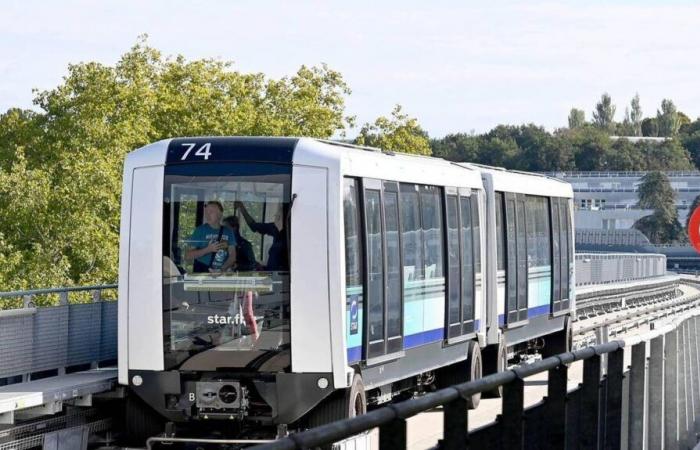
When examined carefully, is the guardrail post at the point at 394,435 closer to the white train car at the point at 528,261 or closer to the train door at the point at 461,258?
the train door at the point at 461,258

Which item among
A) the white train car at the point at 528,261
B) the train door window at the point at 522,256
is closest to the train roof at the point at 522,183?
the white train car at the point at 528,261

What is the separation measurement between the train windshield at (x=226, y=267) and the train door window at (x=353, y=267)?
570mm

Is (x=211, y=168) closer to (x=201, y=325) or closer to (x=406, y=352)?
(x=201, y=325)

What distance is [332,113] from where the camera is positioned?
3246 inches

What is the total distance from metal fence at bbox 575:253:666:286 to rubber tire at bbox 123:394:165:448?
39.5m

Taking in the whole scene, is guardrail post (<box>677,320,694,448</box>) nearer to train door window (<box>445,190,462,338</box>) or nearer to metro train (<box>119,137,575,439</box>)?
metro train (<box>119,137,575,439</box>)

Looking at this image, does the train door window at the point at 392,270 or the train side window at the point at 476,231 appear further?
the train side window at the point at 476,231

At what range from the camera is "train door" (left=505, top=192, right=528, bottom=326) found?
23.8 meters

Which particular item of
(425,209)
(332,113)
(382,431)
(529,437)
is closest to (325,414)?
(425,209)

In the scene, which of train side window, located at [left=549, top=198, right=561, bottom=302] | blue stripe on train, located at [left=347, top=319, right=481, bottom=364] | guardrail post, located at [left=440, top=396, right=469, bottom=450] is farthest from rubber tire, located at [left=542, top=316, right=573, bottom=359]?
guardrail post, located at [left=440, top=396, right=469, bottom=450]

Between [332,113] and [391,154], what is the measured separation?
6484cm

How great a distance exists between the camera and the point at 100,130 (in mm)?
69125

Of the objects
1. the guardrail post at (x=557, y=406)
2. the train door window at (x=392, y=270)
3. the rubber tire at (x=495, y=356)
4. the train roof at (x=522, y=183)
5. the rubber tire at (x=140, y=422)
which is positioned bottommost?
the rubber tire at (x=140, y=422)

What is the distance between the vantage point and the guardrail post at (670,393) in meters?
13.3
